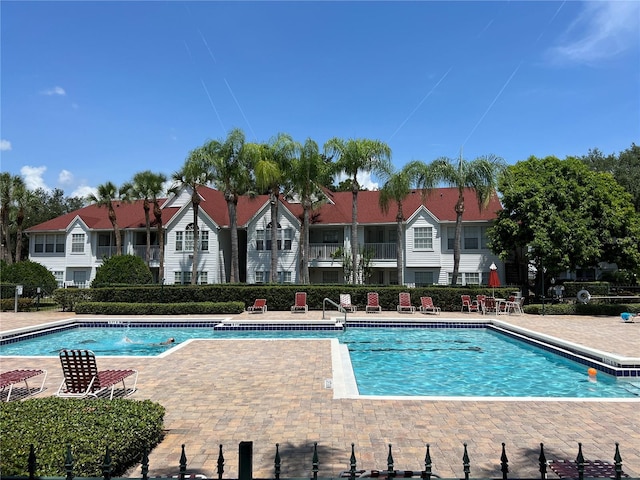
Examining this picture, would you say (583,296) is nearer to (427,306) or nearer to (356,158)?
(427,306)

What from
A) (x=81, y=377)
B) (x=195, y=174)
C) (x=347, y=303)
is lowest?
(x=81, y=377)

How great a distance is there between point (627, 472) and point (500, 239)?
87.2ft

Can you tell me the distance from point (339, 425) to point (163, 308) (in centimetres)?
2027

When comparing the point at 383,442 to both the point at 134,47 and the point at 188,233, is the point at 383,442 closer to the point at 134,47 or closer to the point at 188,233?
the point at 134,47

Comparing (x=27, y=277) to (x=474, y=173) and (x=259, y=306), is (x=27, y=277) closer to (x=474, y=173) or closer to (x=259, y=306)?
(x=259, y=306)

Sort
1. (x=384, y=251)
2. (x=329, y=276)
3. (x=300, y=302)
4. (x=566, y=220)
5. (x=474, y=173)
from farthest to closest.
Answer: (x=329, y=276), (x=384, y=251), (x=474, y=173), (x=566, y=220), (x=300, y=302)

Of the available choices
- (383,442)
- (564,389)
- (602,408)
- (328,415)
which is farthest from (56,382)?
(564,389)

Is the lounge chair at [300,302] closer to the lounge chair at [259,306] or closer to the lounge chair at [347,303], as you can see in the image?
the lounge chair at [259,306]

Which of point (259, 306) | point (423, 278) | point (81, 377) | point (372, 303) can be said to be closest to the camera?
point (81, 377)

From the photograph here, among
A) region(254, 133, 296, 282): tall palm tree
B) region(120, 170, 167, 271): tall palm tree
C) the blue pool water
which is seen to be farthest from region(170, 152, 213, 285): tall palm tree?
the blue pool water

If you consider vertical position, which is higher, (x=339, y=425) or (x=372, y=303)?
(x=372, y=303)

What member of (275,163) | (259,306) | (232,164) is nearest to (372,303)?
(259,306)

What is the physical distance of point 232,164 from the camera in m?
32.5

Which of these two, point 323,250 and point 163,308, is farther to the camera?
point 323,250
